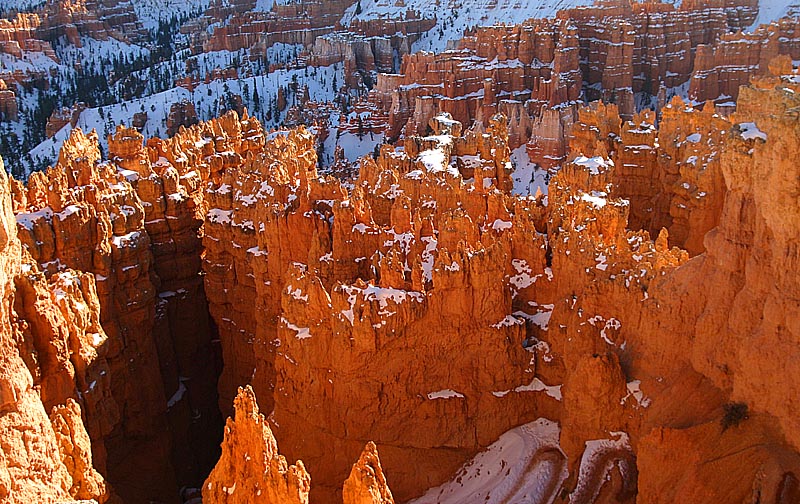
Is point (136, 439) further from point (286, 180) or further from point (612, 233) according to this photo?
Result: point (612, 233)

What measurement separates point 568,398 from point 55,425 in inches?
318

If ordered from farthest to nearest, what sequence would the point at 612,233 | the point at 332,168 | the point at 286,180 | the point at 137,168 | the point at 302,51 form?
1. the point at 302,51
2. the point at 332,168
3. the point at 137,168
4. the point at 286,180
5. the point at 612,233

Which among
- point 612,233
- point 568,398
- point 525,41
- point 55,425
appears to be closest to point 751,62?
point 525,41

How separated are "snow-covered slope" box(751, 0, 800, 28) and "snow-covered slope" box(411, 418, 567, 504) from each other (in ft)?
158

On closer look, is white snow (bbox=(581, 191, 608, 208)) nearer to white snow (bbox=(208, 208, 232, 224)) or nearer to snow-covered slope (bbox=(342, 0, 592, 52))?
white snow (bbox=(208, 208, 232, 224))

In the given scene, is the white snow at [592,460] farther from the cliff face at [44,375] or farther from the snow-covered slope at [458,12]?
the snow-covered slope at [458,12]

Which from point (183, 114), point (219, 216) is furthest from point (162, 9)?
point (219, 216)

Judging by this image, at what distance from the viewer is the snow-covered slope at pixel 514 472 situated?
43.8ft

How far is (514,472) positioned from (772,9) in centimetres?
5236

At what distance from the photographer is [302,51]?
77750mm

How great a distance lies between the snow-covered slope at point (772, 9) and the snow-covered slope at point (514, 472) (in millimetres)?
48212

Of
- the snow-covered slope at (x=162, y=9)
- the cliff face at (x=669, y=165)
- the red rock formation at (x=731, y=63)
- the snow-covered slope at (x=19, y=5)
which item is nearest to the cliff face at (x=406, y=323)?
the cliff face at (x=669, y=165)

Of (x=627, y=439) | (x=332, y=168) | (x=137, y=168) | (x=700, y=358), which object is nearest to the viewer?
(x=700, y=358)

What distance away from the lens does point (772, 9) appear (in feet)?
181
